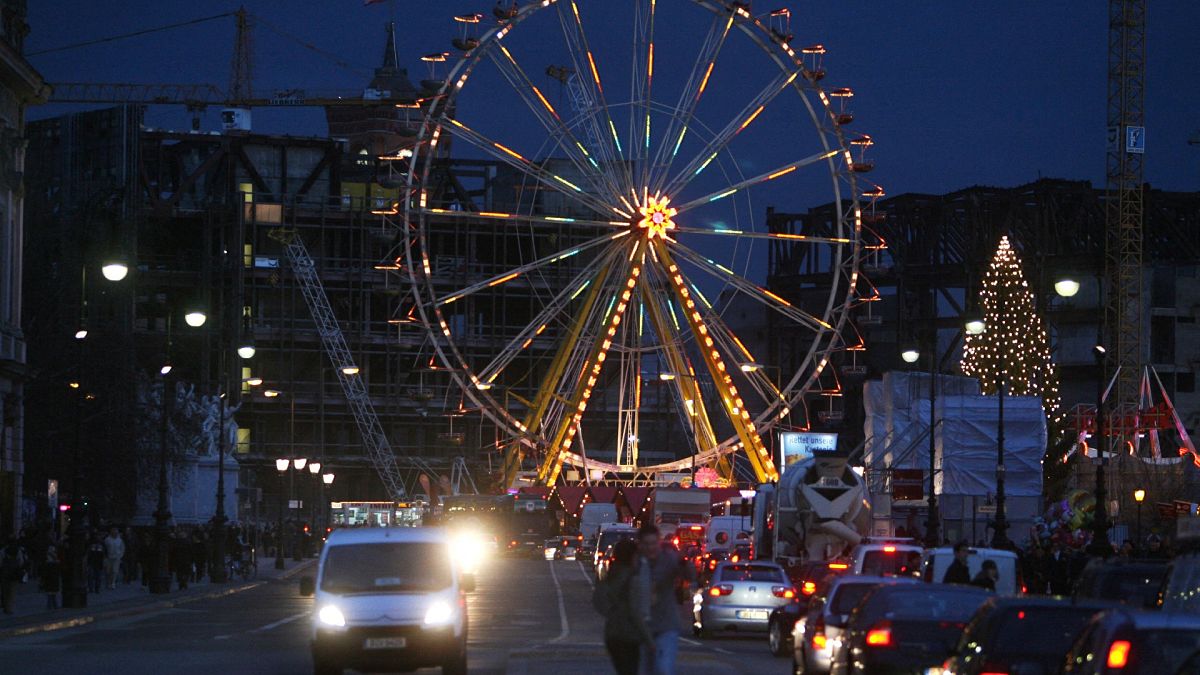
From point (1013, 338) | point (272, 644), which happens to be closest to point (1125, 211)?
point (1013, 338)

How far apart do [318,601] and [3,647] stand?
10856mm

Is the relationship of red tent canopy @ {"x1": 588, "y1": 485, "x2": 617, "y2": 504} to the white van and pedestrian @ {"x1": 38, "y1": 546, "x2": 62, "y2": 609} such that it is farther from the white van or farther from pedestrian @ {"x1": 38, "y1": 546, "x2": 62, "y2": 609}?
the white van

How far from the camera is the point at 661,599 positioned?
19.0m

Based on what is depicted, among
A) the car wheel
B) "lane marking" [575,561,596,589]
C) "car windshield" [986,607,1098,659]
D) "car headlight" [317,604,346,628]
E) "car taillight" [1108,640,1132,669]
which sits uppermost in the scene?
"car taillight" [1108,640,1132,669]

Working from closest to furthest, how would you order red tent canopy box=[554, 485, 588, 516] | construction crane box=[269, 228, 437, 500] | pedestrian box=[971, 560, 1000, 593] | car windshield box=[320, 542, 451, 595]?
car windshield box=[320, 542, 451, 595] → pedestrian box=[971, 560, 1000, 593] → red tent canopy box=[554, 485, 588, 516] → construction crane box=[269, 228, 437, 500]

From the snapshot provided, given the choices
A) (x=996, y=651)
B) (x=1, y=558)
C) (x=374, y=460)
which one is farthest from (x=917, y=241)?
(x=996, y=651)

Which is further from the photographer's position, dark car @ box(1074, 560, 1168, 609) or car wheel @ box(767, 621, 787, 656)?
car wheel @ box(767, 621, 787, 656)

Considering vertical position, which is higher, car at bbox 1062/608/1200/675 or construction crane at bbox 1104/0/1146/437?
construction crane at bbox 1104/0/1146/437

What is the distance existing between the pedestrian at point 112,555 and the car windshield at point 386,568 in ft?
118

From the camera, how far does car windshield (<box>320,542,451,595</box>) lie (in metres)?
25.2

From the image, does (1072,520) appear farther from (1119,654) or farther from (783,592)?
(1119,654)

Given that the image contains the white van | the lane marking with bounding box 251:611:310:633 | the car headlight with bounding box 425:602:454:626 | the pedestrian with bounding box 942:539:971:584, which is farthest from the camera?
the lane marking with bounding box 251:611:310:633

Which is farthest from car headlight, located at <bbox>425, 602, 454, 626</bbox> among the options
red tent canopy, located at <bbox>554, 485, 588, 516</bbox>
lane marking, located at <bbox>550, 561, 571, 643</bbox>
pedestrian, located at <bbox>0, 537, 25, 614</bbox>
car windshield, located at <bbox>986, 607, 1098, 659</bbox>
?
red tent canopy, located at <bbox>554, 485, 588, 516</bbox>

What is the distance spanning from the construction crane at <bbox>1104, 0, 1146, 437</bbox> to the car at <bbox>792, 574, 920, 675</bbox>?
7303 cm
